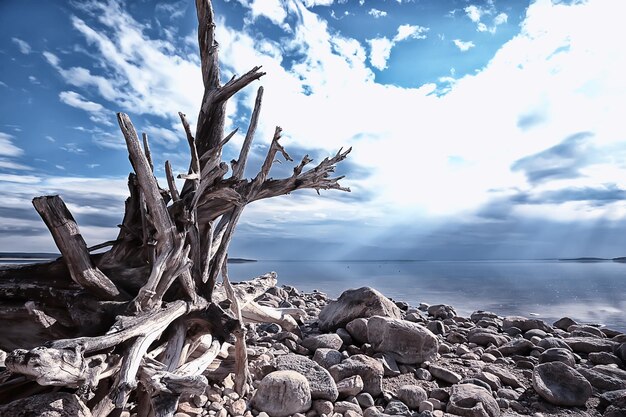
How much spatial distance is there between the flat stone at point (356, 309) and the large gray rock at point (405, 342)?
3.93 ft

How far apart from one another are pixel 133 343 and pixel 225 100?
338cm

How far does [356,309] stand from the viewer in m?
7.74

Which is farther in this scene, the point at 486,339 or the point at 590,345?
the point at 486,339

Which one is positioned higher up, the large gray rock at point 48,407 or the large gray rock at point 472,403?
the large gray rock at point 48,407

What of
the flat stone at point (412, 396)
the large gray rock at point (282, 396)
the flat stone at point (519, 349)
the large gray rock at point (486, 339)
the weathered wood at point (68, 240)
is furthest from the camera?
the large gray rock at point (486, 339)

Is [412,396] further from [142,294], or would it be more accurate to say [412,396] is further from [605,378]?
[142,294]

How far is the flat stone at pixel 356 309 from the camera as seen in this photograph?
7.69m

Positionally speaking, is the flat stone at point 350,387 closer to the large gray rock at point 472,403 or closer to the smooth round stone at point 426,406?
the smooth round stone at point 426,406

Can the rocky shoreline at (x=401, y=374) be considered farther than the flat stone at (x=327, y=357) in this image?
No

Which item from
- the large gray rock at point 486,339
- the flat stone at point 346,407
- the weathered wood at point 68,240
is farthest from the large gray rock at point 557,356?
A: the weathered wood at point 68,240

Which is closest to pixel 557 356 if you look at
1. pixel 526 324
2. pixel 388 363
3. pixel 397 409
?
pixel 388 363

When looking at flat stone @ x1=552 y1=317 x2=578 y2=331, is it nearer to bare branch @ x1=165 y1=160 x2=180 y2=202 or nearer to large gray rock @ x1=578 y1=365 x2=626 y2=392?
large gray rock @ x1=578 y1=365 x2=626 y2=392

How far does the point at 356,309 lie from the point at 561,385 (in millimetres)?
3704

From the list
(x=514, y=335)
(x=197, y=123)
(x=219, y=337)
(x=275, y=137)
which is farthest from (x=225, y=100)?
(x=514, y=335)
